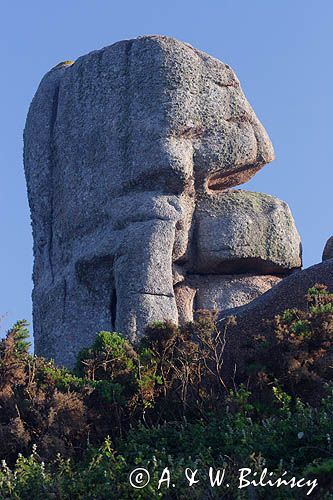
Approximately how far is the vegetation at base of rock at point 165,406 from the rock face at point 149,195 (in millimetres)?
2683

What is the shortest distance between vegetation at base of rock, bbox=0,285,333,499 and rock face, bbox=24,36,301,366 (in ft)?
8.80

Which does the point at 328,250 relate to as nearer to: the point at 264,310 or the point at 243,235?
the point at 243,235

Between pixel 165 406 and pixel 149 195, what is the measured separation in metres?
4.44

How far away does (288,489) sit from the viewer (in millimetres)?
12695

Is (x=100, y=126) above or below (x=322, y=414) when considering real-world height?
above

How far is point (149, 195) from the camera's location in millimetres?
19812

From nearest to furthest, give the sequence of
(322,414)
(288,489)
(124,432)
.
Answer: (288,489) < (322,414) < (124,432)

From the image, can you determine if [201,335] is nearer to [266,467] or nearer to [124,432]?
[124,432]

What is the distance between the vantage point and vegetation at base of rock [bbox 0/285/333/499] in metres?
13.8

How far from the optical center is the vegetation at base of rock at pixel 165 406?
13.8m

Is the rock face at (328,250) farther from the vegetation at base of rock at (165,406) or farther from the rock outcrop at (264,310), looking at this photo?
the vegetation at base of rock at (165,406)

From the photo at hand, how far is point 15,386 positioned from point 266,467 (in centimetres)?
363

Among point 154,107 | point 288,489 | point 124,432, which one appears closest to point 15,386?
point 124,432

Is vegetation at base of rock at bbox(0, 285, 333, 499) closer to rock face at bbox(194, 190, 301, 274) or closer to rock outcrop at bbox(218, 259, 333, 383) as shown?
rock outcrop at bbox(218, 259, 333, 383)
